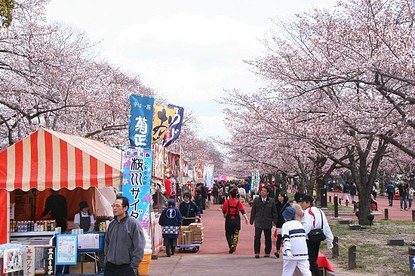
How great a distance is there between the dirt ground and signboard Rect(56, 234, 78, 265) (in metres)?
5.04

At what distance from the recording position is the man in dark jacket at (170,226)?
48.4 ft

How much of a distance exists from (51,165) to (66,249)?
157 cm

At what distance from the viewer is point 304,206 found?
959 centimetres

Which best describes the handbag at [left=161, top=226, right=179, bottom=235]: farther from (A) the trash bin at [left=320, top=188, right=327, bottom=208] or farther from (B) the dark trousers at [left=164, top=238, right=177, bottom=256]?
(A) the trash bin at [left=320, top=188, right=327, bottom=208]

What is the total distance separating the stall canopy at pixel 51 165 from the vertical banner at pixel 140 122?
4.49 feet

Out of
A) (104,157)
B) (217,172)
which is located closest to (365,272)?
(104,157)

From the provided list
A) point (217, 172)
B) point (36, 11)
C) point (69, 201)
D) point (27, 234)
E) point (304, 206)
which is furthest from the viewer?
point (217, 172)

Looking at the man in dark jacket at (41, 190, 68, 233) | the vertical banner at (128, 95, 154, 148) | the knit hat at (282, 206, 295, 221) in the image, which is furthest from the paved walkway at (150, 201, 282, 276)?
the knit hat at (282, 206, 295, 221)

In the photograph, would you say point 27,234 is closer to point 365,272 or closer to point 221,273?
point 221,273

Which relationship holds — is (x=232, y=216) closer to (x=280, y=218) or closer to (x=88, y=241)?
(x=280, y=218)

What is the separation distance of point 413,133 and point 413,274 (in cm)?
1116

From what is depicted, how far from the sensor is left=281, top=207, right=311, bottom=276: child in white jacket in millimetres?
8297

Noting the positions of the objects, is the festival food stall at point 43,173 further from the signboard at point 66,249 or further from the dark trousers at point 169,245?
the dark trousers at point 169,245

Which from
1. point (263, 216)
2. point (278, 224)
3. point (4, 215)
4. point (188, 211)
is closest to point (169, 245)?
point (188, 211)
